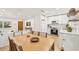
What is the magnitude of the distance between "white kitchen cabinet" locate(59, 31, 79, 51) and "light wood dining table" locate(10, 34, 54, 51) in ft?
0.59

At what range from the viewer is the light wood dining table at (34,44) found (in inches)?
84.5

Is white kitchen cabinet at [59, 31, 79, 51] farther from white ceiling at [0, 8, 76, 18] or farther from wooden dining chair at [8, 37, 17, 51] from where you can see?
wooden dining chair at [8, 37, 17, 51]

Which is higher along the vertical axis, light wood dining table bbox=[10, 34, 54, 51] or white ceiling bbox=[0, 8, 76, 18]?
white ceiling bbox=[0, 8, 76, 18]

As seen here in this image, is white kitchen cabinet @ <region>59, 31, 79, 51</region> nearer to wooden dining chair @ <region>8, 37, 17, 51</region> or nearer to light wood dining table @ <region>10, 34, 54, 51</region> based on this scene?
light wood dining table @ <region>10, 34, 54, 51</region>

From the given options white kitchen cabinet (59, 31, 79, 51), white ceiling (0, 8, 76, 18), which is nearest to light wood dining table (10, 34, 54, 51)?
white kitchen cabinet (59, 31, 79, 51)

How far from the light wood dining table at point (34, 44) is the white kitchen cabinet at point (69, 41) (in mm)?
180

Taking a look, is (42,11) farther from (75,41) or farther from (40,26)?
(75,41)

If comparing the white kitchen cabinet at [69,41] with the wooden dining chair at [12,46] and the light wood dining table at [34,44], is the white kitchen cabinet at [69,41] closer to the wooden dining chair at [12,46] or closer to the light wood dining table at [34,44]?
the light wood dining table at [34,44]

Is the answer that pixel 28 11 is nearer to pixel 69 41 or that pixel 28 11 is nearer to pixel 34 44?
pixel 34 44

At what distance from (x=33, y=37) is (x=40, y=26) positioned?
0.22m

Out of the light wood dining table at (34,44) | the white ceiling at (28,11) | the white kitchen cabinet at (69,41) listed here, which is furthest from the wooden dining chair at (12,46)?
the white kitchen cabinet at (69,41)

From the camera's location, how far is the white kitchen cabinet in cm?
216
